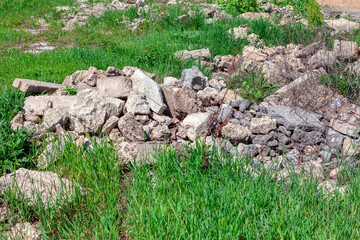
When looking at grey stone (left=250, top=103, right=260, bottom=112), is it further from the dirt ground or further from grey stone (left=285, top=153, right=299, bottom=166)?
the dirt ground

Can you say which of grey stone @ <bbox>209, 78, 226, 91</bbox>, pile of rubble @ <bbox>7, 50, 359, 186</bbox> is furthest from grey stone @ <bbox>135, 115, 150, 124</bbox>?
grey stone @ <bbox>209, 78, 226, 91</bbox>

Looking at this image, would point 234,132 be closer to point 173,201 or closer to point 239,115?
point 239,115

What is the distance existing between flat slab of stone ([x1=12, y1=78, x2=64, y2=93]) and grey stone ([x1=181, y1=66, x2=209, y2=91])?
1.90 meters

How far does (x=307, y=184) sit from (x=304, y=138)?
1332 millimetres

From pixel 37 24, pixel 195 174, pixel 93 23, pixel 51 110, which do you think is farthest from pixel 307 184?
pixel 37 24

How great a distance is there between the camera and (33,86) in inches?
192

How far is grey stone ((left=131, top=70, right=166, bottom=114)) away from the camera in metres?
4.28

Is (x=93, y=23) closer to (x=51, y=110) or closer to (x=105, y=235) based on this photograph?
(x=51, y=110)

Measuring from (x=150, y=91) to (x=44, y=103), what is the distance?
1.41 m

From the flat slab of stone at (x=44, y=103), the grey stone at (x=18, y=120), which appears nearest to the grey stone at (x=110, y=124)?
the flat slab of stone at (x=44, y=103)

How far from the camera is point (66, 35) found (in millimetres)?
9586

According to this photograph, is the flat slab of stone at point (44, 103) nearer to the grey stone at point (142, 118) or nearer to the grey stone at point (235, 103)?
the grey stone at point (142, 118)

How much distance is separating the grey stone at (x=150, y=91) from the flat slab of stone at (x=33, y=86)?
4.57ft

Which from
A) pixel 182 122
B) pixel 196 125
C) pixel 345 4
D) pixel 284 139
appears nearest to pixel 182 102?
pixel 182 122
